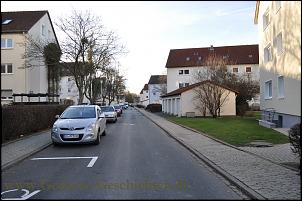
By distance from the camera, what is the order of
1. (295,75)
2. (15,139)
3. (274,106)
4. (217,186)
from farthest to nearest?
(274,106)
(295,75)
(15,139)
(217,186)

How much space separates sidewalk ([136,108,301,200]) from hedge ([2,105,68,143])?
7.82 metres

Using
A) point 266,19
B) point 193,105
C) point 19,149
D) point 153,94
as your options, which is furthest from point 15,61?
point 153,94

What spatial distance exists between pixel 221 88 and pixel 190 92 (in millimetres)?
3769

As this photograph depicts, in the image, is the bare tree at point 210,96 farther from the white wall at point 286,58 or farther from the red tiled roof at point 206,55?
the red tiled roof at point 206,55

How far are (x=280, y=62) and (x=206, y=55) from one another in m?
52.2

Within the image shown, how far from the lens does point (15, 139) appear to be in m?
16.5

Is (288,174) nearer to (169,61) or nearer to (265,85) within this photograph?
(265,85)

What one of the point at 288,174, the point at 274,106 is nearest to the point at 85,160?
the point at 288,174

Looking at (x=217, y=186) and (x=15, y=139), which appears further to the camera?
(x=15, y=139)

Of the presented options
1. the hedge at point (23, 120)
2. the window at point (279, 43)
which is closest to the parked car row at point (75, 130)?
the hedge at point (23, 120)

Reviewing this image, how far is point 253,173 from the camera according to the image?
28.4 ft

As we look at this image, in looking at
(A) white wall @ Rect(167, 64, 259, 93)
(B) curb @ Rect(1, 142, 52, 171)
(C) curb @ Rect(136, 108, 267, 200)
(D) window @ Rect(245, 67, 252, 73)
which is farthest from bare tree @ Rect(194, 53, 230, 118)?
(D) window @ Rect(245, 67, 252, 73)

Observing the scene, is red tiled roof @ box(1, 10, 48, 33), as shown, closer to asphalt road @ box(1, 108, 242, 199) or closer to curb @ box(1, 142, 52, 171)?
curb @ box(1, 142, 52, 171)

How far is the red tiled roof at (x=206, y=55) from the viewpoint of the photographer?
7097 cm
